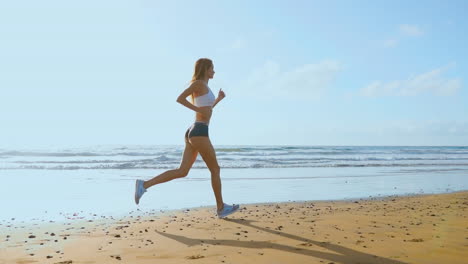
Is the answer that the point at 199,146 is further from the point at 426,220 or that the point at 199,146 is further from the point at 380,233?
the point at 426,220

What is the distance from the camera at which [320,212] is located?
684cm

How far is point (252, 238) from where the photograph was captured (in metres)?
4.73

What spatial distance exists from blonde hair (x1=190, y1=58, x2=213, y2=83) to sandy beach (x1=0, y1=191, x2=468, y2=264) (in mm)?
1913

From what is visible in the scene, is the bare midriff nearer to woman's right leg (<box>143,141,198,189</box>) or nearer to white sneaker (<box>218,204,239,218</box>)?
woman's right leg (<box>143,141,198,189</box>)

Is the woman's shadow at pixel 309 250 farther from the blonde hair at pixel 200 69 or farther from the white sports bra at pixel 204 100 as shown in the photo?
the blonde hair at pixel 200 69

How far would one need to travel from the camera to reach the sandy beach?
A: 393 cm

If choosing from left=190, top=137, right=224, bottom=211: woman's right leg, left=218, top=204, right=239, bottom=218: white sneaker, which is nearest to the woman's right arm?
left=190, top=137, right=224, bottom=211: woman's right leg

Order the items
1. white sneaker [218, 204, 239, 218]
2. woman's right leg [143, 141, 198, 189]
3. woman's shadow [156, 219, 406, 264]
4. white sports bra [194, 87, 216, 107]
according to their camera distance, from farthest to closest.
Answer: white sneaker [218, 204, 239, 218] < woman's right leg [143, 141, 198, 189] < white sports bra [194, 87, 216, 107] < woman's shadow [156, 219, 406, 264]

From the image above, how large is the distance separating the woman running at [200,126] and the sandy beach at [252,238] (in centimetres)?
58

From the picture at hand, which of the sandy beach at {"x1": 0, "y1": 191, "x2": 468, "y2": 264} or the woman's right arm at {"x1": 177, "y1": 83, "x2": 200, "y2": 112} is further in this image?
the woman's right arm at {"x1": 177, "y1": 83, "x2": 200, "y2": 112}

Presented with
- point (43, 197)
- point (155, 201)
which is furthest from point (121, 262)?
point (43, 197)

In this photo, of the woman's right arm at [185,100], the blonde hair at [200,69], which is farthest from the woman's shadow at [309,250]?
the blonde hair at [200,69]

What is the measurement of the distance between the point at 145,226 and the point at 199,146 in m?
1.28

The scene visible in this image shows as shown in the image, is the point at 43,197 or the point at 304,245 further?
the point at 43,197
